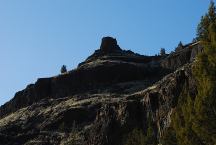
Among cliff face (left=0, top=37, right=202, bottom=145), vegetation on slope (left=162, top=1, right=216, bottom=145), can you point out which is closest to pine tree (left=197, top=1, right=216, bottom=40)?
vegetation on slope (left=162, top=1, right=216, bottom=145)

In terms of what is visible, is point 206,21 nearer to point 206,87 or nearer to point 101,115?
point 206,87

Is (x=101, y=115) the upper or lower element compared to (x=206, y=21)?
lower

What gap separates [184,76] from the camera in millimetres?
101188

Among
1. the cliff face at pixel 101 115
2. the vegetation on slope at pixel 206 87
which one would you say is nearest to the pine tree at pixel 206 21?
the vegetation on slope at pixel 206 87

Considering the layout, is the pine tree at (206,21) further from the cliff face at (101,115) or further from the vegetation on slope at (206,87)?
the cliff face at (101,115)

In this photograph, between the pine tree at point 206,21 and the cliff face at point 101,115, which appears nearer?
the pine tree at point 206,21

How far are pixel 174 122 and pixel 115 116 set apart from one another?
2738 inches

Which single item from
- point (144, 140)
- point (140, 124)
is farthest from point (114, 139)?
point (144, 140)

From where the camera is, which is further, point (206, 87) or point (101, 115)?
point (101, 115)

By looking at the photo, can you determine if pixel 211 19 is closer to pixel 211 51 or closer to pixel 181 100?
pixel 211 51

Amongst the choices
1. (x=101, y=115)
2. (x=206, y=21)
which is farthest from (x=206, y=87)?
(x=101, y=115)

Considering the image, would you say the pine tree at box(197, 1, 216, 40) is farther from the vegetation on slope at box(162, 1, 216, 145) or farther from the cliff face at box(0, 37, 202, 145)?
the cliff face at box(0, 37, 202, 145)

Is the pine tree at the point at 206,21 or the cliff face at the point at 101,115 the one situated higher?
the pine tree at the point at 206,21

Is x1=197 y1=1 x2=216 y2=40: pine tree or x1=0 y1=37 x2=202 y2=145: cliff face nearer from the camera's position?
x1=197 y1=1 x2=216 y2=40: pine tree
